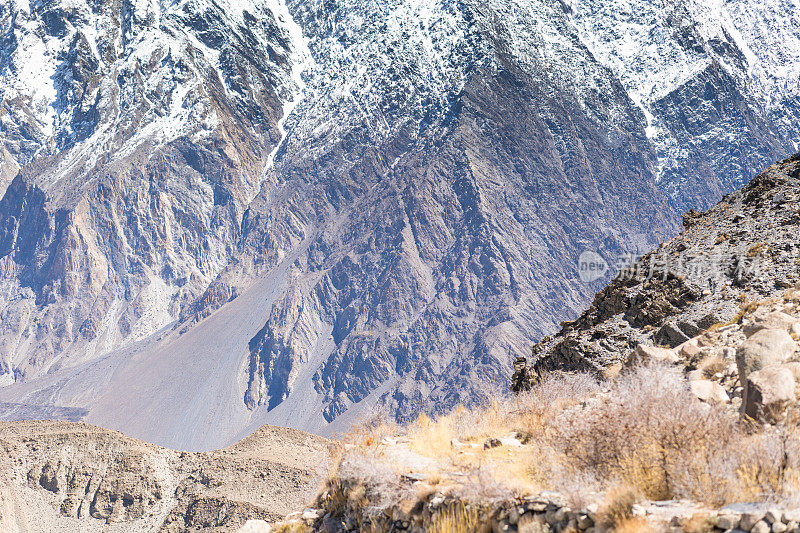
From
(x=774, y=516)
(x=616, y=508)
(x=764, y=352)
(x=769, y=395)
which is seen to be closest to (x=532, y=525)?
(x=616, y=508)

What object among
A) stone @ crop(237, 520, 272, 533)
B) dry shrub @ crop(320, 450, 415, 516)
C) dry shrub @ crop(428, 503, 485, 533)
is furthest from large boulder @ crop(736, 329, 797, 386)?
stone @ crop(237, 520, 272, 533)

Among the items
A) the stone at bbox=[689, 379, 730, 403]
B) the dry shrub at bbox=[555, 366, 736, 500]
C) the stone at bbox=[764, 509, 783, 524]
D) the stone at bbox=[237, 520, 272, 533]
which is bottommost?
the stone at bbox=[237, 520, 272, 533]

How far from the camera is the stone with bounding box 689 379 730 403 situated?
9.57 meters

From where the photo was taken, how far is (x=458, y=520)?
27.7ft

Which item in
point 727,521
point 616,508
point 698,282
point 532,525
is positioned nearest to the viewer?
point 727,521

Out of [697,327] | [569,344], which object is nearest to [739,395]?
[697,327]

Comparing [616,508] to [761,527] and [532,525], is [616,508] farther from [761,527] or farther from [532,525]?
[761,527]

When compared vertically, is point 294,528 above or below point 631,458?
below

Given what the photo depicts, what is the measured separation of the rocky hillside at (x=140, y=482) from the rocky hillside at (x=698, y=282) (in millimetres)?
25519

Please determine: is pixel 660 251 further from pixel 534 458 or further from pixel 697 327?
pixel 534 458

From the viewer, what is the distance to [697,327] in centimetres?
1706

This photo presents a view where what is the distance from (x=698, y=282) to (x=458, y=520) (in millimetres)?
15535

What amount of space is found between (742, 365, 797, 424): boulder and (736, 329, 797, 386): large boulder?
1.18m

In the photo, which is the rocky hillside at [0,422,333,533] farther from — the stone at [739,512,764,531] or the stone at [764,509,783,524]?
the stone at [764,509,783,524]
